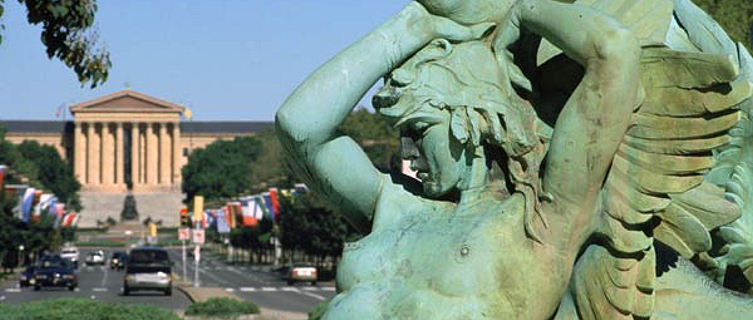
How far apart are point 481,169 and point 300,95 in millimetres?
544

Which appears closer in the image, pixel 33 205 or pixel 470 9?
pixel 470 9

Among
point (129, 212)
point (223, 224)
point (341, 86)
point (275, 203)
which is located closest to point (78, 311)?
point (341, 86)

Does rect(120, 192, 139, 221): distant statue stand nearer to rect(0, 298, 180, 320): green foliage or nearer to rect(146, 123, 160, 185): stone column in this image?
rect(146, 123, 160, 185): stone column

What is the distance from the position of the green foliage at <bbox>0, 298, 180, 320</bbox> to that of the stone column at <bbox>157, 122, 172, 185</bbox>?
527 feet

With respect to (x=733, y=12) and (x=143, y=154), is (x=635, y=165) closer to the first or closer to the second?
(x=733, y=12)

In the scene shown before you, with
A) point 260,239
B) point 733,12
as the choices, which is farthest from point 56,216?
point 733,12

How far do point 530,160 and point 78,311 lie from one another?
64.3 feet

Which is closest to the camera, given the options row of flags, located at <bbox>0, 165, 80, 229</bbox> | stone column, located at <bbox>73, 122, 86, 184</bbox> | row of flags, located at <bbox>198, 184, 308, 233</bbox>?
row of flags, located at <bbox>0, 165, 80, 229</bbox>

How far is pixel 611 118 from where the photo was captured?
4285 millimetres

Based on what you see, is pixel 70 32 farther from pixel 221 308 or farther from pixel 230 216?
pixel 230 216

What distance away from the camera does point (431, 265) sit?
4480 mm

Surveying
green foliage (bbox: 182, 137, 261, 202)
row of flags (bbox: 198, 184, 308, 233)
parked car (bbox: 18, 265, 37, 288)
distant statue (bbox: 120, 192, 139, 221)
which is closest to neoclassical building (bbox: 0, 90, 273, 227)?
distant statue (bbox: 120, 192, 139, 221)

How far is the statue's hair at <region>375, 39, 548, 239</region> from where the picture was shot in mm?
4477

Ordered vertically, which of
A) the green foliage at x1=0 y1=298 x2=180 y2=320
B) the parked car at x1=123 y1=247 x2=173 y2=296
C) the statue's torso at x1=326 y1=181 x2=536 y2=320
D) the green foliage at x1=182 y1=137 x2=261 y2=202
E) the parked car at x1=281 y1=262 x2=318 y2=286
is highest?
the green foliage at x1=182 y1=137 x2=261 y2=202
